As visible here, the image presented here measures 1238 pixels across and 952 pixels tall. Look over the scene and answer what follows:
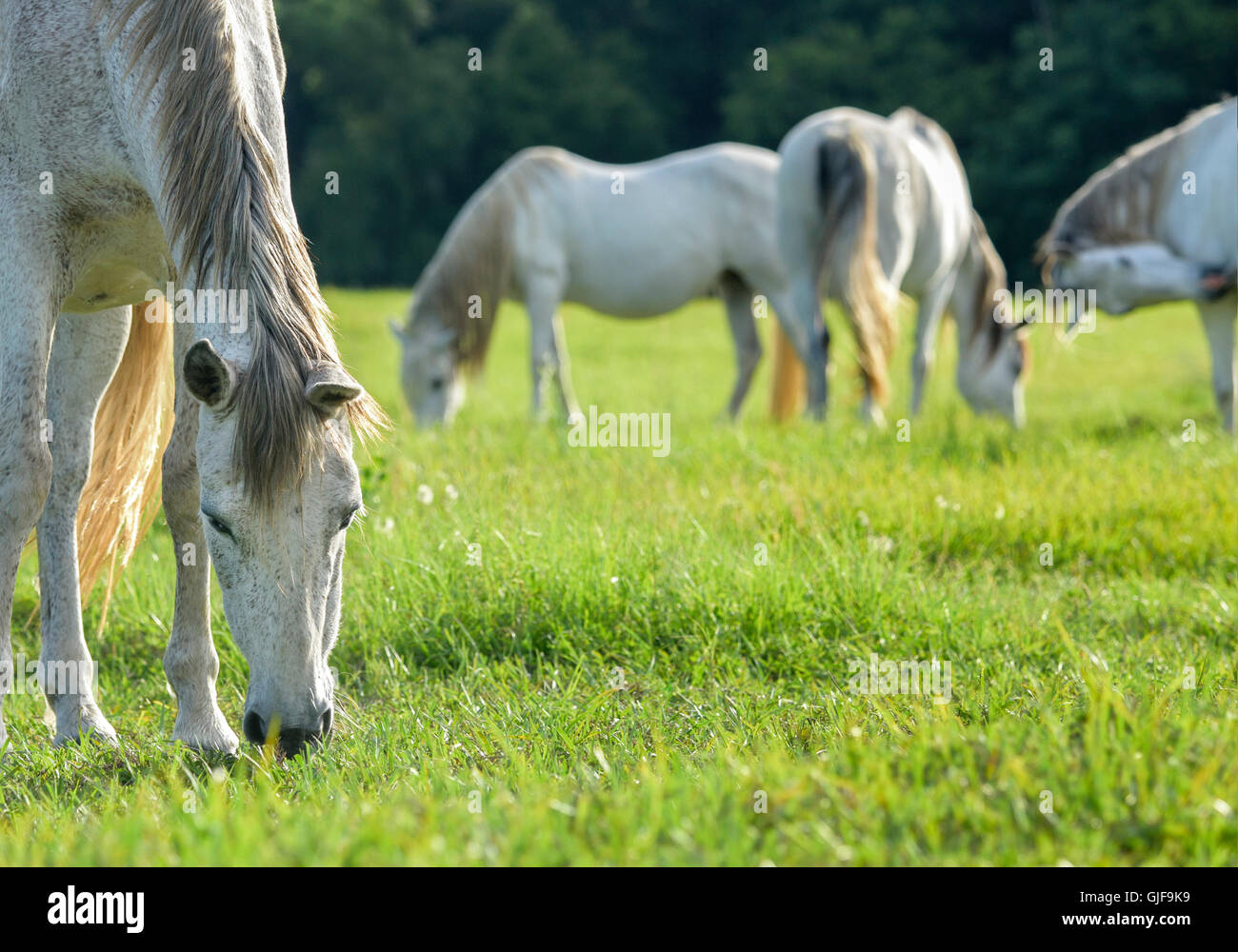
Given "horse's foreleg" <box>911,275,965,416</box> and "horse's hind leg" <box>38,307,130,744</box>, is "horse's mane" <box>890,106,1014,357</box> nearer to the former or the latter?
"horse's foreleg" <box>911,275,965,416</box>

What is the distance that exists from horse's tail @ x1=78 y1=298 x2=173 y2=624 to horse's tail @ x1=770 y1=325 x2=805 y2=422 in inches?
241

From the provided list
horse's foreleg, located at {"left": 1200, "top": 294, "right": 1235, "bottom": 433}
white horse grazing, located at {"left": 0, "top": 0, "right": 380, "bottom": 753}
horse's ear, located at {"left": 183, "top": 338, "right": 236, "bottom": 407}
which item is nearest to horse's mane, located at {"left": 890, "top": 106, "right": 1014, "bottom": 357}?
horse's foreleg, located at {"left": 1200, "top": 294, "right": 1235, "bottom": 433}

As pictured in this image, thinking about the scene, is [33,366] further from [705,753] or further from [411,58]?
[411,58]

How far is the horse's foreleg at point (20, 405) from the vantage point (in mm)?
2869

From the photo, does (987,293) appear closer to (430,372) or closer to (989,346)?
(989,346)

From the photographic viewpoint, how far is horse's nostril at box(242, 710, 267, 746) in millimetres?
2332

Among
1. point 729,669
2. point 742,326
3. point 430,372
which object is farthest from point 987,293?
point 729,669

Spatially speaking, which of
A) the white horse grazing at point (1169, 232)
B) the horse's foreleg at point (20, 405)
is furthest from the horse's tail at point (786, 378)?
the horse's foreleg at point (20, 405)

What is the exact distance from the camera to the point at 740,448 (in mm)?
6074

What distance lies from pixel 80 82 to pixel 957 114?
34.5 metres

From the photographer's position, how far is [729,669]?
343 centimetres

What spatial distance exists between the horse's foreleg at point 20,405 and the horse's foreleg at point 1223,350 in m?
6.44

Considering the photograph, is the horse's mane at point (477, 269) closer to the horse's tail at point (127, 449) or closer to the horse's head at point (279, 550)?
the horse's tail at point (127, 449)
